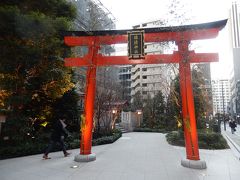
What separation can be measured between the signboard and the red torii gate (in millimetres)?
395

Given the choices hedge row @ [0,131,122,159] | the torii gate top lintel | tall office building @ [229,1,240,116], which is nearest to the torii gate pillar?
the torii gate top lintel

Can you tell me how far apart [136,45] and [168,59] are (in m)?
1.49

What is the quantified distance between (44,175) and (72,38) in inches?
227

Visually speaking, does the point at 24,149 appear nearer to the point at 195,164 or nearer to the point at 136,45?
the point at 136,45

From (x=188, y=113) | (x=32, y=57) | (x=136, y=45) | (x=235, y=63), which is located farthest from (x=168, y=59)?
(x=235, y=63)

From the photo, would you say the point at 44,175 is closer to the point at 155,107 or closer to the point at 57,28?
the point at 57,28

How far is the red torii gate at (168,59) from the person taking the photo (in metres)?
8.15

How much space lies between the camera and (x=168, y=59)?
29.2 feet

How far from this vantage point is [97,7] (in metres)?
10.5

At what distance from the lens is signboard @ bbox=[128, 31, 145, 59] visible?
337 inches

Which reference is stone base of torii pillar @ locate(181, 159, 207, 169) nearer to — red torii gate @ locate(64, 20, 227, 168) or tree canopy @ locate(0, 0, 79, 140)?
red torii gate @ locate(64, 20, 227, 168)

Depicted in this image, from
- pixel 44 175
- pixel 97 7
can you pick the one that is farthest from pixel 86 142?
pixel 97 7

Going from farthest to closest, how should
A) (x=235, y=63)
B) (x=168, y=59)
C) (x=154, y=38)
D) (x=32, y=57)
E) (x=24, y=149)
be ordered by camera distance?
(x=235, y=63) → (x=24, y=149) → (x=32, y=57) → (x=154, y=38) → (x=168, y=59)

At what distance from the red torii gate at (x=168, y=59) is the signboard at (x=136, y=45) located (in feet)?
1.29
